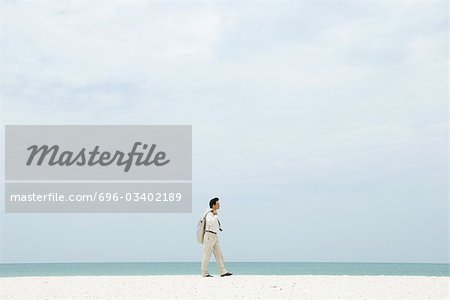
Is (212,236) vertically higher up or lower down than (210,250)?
higher up
